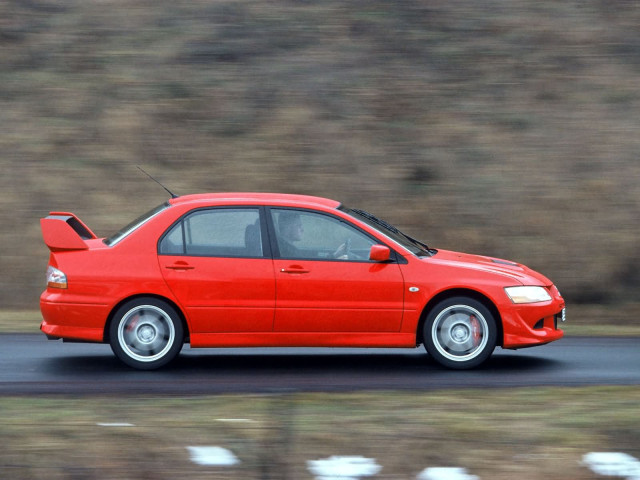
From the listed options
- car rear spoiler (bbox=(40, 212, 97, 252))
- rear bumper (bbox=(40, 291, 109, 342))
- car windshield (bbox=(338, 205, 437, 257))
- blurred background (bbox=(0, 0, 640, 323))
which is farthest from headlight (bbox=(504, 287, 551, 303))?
blurred background (bbox=(0, 0, 640, 323))

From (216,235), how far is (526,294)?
285 centimetres

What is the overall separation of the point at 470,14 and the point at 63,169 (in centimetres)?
808

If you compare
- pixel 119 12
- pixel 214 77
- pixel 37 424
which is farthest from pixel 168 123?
pixel 37 424

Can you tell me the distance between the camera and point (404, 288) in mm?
8469

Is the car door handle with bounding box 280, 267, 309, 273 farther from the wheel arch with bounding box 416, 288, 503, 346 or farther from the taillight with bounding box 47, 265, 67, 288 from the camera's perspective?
the taillight with bounding box 47, 265, 67, 288

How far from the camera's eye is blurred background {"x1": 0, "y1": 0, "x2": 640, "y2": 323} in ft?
47.3

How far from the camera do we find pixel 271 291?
843 centimetres

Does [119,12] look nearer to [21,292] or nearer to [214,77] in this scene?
[214,77]

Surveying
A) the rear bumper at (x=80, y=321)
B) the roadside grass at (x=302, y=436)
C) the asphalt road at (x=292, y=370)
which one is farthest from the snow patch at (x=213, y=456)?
the rear bumper at (x=80, y=321)

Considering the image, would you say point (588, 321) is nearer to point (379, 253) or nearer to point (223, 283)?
point (379, 253)

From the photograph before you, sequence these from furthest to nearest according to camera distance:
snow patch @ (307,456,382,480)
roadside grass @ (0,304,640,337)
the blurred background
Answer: the blurred background → roadside grass @ (0,304,640,337) → snow patch @ (307,456,382,480)

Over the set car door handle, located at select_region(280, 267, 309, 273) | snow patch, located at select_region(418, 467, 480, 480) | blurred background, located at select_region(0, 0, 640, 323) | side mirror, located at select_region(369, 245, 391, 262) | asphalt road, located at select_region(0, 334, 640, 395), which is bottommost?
snow patch, located at select_region(418, 467, 480, 480)

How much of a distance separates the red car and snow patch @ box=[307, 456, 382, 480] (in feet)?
8.29

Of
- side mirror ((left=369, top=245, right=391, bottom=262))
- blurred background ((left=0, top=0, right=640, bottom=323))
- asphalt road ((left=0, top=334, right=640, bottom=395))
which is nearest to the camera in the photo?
asphalt road ((left=0, top=334, right=640, bottom=395))
